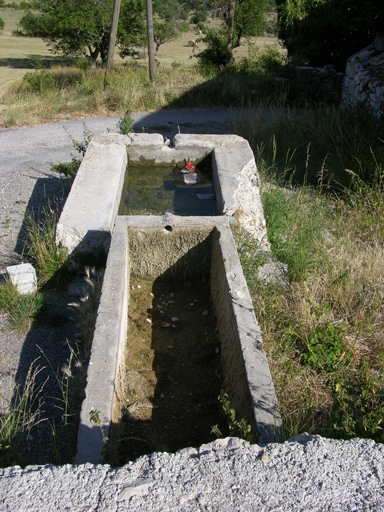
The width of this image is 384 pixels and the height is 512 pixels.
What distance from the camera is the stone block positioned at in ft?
13.3

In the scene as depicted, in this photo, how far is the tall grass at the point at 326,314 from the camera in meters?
2.80

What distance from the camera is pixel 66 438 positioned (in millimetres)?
2830

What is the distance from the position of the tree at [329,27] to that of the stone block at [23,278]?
33.7 feet

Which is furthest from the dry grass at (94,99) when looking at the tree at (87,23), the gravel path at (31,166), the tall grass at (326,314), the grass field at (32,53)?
the grass field at (32,53)

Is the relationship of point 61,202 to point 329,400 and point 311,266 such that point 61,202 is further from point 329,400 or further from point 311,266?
point 329,400

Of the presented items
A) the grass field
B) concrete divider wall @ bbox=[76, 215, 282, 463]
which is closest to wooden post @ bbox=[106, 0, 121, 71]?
the grass field

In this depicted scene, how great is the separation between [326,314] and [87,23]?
1547cm

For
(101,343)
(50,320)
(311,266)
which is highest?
(101,343)

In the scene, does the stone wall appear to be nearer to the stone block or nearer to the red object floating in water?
the red object floating in water

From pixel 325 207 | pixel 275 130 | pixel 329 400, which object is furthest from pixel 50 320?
pixel 275 130

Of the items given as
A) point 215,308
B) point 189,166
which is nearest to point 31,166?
point 189,166

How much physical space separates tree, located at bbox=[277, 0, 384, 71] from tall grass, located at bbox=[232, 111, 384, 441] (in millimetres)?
7676

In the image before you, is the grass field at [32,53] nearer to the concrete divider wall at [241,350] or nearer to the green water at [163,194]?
the green water at [163,194]

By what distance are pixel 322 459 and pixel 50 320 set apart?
2732mm
